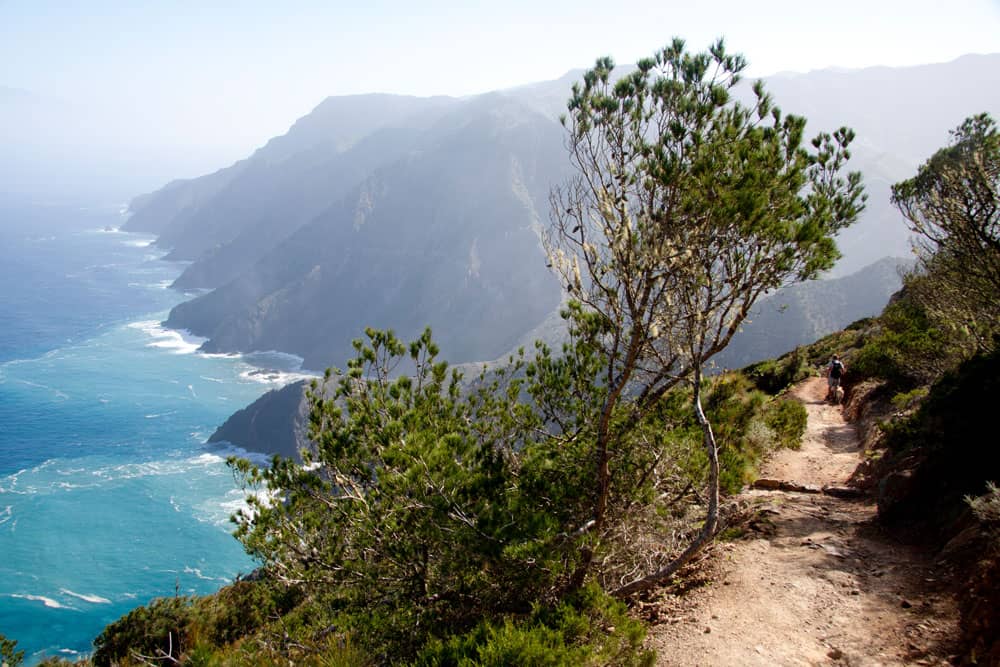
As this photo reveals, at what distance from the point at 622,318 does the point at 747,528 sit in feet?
17.8

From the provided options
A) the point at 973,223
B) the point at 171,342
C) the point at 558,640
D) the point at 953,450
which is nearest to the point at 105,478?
the point at 171,342

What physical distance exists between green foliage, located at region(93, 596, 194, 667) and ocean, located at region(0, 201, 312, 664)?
10.4 meters

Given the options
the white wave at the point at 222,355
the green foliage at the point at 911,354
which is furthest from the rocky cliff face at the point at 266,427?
the green foliage at the point at 911,354

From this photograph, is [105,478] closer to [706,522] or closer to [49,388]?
[49,388]

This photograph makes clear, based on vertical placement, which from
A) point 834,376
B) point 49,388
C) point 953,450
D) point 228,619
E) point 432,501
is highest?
point 432,501

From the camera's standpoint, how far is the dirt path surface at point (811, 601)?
21.0 ft

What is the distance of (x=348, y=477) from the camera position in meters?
7.77

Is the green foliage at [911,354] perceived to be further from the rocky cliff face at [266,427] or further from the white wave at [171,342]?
the white wave at [171,342]

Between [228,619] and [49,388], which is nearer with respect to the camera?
[228,619]

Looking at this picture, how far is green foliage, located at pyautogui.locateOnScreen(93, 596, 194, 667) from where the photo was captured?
17.3m

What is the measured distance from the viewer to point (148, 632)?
59.1ft

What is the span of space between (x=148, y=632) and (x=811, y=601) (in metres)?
19.4

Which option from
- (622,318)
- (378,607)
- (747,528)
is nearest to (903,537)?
(747,528)

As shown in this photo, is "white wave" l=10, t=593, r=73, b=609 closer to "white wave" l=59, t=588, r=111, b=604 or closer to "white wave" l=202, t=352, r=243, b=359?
"white wave" l=59, t=588, r=111, b=604
